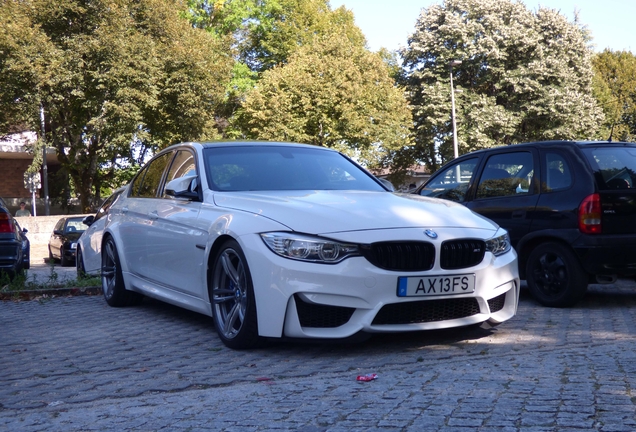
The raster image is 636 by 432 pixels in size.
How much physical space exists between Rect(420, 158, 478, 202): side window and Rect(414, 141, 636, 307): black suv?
1.22ft

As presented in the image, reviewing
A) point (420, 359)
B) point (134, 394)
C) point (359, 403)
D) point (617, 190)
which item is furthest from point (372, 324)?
point (617, 190)

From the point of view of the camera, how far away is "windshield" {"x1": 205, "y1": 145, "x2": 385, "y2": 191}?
22.0 ft

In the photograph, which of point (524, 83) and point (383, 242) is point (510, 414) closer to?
point (383, 242)

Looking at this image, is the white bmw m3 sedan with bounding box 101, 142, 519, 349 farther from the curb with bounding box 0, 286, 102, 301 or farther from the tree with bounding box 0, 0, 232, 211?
the tree with bounding box 0, 0, 232, 211

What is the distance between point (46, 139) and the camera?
34375 millimetres

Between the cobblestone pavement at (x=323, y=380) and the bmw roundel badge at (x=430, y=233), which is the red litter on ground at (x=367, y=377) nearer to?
the cobblestone pavement at (x=323, y=380)

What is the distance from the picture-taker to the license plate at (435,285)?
5375 millimetres

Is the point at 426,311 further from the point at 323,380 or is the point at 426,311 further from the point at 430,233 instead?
the point at 323,380

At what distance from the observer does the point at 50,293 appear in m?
9.80

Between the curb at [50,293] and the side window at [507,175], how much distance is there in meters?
4.80

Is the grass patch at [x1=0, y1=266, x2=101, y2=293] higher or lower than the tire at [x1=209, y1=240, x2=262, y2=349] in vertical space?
lower

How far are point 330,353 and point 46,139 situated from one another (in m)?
31.2

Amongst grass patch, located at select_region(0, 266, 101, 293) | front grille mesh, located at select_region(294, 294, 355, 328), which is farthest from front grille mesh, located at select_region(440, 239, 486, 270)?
grass patch, located at select_region(0, 266, 101, 293)

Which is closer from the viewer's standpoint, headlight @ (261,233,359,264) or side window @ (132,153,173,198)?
headlight @ (261,233,359,264)
